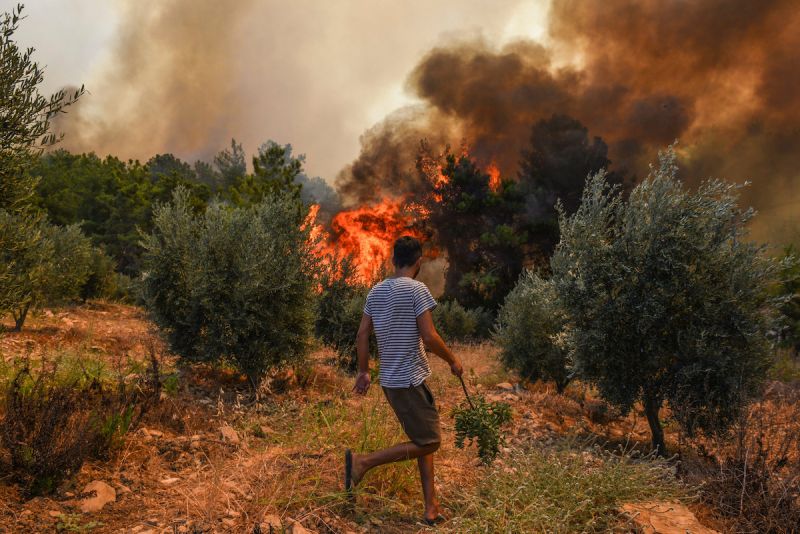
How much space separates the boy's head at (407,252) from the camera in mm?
4672

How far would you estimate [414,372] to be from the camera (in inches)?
179

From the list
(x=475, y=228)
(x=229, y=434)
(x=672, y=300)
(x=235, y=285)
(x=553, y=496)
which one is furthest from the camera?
(x=475, y=228)

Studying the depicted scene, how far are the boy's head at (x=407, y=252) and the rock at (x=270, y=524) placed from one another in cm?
237

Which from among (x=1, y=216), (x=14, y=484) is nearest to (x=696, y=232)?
(x=14, y=484)

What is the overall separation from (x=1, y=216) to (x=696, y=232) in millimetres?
9342

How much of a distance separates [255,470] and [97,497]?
1400mm

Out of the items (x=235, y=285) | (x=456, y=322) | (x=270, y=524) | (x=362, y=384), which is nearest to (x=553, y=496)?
(x=362, y=384)

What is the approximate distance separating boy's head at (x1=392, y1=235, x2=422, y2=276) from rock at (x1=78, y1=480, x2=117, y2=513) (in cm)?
347

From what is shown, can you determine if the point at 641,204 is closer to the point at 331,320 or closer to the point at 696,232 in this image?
the point at 696,232

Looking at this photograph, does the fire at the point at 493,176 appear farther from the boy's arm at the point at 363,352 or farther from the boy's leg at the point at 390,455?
the boy's leg at the point at 390,455

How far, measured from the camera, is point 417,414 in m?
4.54

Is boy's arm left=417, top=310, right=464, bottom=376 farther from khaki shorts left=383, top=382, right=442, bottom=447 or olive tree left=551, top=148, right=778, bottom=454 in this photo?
olive tree left=551, top=148, right=778, bottom=454

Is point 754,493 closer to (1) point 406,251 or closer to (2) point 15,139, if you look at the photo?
(1) point 406,251

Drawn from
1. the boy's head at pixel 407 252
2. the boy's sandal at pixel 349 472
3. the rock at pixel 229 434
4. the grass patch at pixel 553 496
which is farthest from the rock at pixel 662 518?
the rock at pixel 229 434
